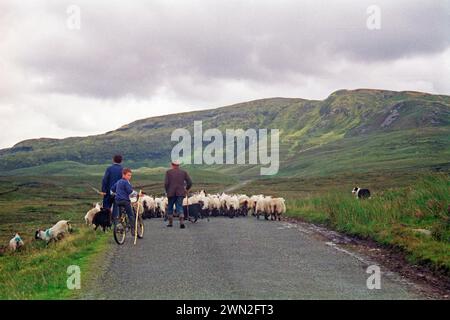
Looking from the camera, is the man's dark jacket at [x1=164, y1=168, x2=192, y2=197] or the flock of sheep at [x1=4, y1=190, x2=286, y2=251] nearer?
the man's dark jacket at [x1=164, y1=168, x2=192, y2=197]

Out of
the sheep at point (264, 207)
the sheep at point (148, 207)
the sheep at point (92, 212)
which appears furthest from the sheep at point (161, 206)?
the sheep at point (264, 207)

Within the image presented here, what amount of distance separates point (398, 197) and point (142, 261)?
44.5ft

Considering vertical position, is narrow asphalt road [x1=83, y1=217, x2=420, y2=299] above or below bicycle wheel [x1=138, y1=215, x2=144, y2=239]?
below

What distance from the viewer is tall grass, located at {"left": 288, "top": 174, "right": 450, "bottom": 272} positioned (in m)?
12.9

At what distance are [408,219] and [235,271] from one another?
9290 millimetres

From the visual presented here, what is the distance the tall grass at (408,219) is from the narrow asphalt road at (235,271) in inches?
68.3

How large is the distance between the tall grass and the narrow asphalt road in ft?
5.69

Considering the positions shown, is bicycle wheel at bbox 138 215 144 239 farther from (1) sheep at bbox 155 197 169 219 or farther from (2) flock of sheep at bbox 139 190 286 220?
(1) sheep at bbox 155 197 169 219

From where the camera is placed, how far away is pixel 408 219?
17.9 metres

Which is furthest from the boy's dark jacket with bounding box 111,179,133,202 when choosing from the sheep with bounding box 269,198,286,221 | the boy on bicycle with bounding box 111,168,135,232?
the sheep with bounding box 269,198,286,221

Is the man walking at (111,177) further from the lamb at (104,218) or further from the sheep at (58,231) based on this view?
the sheep at (58,231)

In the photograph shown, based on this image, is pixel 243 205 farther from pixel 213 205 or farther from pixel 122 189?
pixel 122 189

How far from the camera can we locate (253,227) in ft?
68.7

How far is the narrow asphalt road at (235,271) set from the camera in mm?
8906
